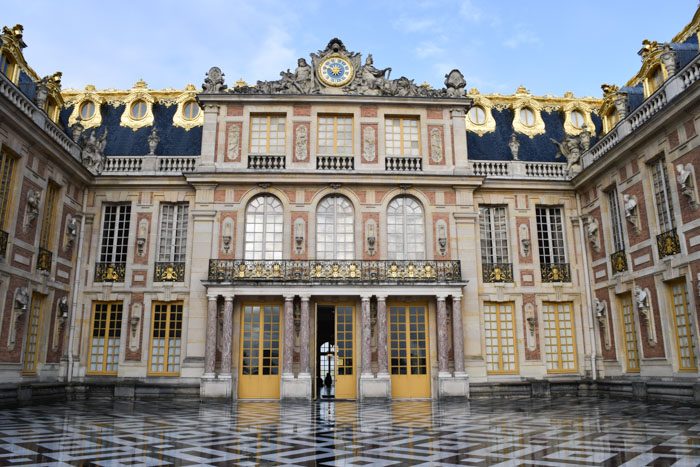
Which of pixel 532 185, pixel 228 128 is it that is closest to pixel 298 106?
pixel 228 128

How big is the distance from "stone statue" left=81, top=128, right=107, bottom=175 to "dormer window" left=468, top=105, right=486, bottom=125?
15.1 meters

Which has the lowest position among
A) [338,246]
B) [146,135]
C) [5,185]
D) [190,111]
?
[338,246]

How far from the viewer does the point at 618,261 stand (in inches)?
723

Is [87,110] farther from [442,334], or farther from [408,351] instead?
[442,334]

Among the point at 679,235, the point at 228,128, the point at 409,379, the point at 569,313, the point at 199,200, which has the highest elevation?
the point at 228,128

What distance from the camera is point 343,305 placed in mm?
19406

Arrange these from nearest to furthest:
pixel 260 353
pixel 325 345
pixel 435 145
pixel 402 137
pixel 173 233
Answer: pixel 260 353, pixel 173 233, pixel 435 145, pixel 402 137, pixel 325 345

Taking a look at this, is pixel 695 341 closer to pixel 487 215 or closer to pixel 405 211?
pixel 487 215

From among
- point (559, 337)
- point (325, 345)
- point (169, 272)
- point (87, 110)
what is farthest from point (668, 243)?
point (87, 110)

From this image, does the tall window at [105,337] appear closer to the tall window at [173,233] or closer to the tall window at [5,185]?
the tall window at [173,233]

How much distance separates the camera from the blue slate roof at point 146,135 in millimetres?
22625

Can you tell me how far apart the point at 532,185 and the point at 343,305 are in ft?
28.0

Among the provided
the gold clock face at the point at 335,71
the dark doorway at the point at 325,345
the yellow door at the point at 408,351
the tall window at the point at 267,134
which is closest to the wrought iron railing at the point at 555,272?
the yellow door at the point at 408,351

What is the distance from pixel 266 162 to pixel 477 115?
9.71 metres
